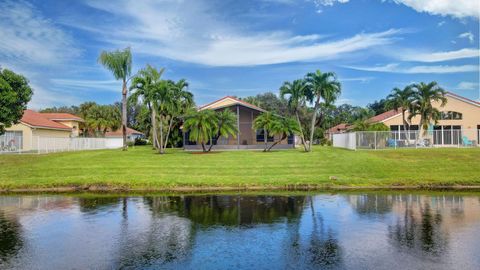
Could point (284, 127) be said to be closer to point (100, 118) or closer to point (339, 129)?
point (100, 118)

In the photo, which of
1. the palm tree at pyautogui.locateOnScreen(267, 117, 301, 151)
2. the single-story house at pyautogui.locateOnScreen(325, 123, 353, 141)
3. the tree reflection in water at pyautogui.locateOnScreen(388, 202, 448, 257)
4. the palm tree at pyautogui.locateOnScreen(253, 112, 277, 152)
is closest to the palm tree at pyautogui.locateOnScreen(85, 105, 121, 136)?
the palm tree at pyautogui.locateOnScreen(253, 112, 277, 152)

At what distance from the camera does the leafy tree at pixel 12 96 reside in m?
36.8

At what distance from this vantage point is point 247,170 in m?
27.2

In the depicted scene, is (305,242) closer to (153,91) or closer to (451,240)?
(451,240)

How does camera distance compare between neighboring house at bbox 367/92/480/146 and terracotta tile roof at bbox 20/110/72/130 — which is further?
neighboring house at bbox 367/92/480/146

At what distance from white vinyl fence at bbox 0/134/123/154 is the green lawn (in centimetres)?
456

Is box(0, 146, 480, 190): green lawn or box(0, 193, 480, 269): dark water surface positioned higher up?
box(0, 146, 480, 190): green lawn

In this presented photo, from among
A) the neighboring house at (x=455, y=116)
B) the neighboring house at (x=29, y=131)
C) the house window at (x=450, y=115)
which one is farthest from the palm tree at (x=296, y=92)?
the neighboring house at (x=29, y=131)

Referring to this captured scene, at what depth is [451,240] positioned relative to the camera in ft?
38.0

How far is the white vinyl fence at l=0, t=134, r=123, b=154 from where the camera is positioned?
37500mm

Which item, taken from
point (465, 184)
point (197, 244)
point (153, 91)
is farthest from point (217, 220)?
point (153, 91)

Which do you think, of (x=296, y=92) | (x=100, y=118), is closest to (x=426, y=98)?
(x=296, y=92)

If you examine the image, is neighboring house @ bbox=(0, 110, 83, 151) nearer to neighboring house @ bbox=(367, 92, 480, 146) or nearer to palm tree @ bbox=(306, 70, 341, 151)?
palm tree @ bbox=(306, 70, 341, 151)

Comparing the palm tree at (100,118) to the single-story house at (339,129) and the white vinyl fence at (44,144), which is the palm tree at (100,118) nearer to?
the white vinyl fence at (44,144)
